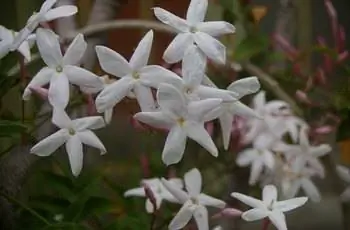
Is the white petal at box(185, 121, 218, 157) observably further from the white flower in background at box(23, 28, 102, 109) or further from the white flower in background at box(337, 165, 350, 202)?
the white flower in background at box(337, 165, 350, 202)

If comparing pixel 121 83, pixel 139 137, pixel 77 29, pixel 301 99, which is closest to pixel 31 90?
pixel 121 83

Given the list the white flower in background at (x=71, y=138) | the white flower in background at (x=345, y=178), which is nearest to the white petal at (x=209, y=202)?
the white flower in background at (x=71, y=138)

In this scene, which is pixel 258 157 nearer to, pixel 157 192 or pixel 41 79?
pixel 157 192

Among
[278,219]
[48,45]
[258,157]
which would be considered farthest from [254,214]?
[258,157]

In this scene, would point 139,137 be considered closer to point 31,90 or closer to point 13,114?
point 13,114

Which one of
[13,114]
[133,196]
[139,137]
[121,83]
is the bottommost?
[139,137]

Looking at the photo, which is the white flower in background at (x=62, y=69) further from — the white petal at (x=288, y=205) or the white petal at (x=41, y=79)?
the white petal at (x=288, y=205)
